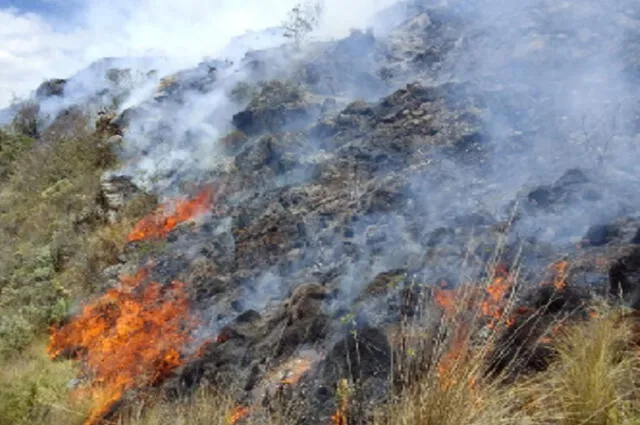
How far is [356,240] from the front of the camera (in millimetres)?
9094

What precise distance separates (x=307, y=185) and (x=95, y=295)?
4.44 m

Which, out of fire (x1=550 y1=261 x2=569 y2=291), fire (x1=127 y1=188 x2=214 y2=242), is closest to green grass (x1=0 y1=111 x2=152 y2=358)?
fire (x1=127 y1=188 x2=214 y2=242)

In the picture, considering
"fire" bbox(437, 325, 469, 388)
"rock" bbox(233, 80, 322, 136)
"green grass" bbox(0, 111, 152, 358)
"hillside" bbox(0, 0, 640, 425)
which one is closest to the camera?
"fire" bbox(437, 325, 469, 388)

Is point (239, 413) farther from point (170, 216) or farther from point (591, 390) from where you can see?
point (170, 216)

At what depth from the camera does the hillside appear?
342cm

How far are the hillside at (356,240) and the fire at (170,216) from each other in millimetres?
55

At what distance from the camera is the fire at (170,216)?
12.2m

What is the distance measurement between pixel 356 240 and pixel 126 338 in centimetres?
381

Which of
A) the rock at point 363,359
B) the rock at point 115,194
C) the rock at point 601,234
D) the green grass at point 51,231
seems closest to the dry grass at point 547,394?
the rock at point 363,359

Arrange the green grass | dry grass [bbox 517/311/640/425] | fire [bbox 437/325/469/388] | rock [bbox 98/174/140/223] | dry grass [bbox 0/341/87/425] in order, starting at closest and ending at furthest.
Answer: fire [bbox 437/325/469/388] < dry grass [bbox 517/311/640/425] < dry grass [bbox 0/341/87/425] < the green grass < rock [bbox 98/174/140/223]

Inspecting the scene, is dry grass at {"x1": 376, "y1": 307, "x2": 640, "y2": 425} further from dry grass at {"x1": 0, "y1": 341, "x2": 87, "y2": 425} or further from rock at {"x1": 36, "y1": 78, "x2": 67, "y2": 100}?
rock at {"x1": 36, "y1": 78, "x2": 67, "y2": 100}

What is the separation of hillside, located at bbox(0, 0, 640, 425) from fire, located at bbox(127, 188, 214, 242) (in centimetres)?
6

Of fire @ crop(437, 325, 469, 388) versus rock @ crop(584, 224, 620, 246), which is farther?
rock @ crop(584, 224, 620, 246)

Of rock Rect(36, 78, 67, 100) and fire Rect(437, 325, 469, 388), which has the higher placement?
rock Rect(36, 78, 67, 100)
